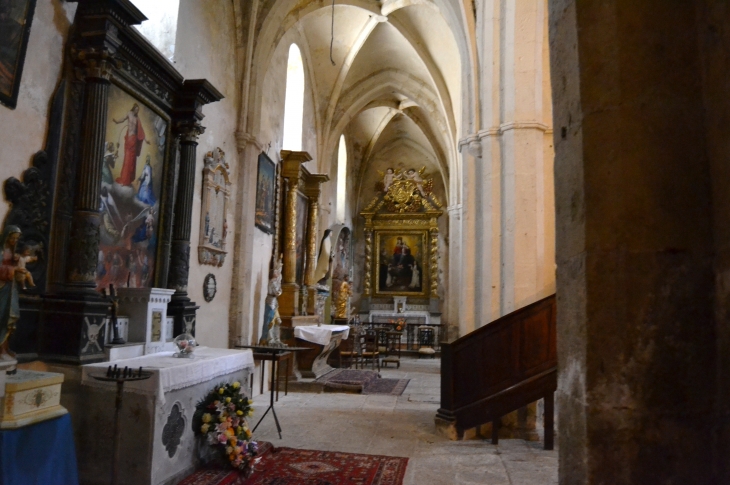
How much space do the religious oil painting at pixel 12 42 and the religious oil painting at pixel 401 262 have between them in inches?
690

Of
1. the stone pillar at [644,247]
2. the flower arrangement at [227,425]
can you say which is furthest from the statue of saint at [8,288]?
the stone pillar at [644,247]

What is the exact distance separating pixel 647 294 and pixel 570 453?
0.66 metres

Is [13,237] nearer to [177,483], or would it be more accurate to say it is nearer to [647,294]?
[177,483]

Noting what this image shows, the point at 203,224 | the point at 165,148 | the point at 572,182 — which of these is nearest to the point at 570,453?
the point at 572,182

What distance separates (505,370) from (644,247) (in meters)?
4.13

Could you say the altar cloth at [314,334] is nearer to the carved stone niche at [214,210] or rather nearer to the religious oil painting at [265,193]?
the religious oil painting at [265,193]

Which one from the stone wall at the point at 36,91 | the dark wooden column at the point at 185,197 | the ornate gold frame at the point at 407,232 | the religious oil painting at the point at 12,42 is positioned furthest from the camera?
the ornate gold frame at the point at 407,232

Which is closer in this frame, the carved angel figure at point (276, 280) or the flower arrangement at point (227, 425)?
the flower arrangement at point (227, 425)

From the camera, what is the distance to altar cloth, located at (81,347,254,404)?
387 cm

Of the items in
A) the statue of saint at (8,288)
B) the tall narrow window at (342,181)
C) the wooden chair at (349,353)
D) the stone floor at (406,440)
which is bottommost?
the stone floor at (406,440)

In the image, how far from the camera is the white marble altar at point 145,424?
12.6 feet

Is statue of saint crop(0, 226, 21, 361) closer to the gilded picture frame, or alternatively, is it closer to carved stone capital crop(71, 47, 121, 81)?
carved stone capital crop(71, 47, 121, 81)

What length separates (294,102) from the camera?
12.8 metres

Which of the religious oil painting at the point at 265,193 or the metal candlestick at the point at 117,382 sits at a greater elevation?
the religious oil painting at the point at 265,193
